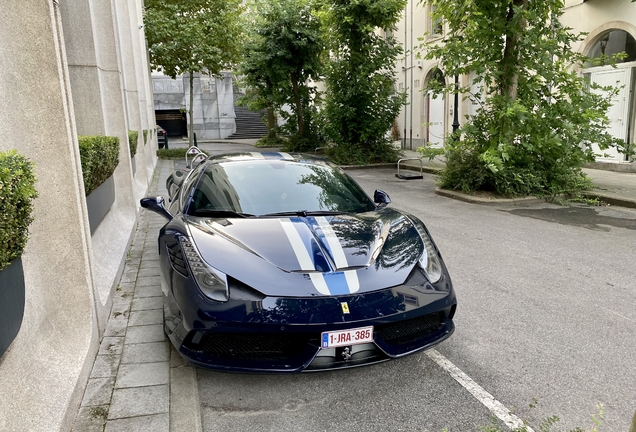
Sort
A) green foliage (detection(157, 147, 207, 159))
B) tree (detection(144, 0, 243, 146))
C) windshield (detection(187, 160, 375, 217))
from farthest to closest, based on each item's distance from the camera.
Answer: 1. green foliage (detection(157, 147, 207, 159))
2. tree (detection(144, 0, 243, 146))
3. windshield (detection(187, 160, 375, 217))

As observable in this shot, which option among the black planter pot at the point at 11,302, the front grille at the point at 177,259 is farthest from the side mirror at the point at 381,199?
the black planter pot at the point at 11,302

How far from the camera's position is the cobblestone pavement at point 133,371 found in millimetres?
2691

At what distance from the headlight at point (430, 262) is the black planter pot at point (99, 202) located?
126 inches

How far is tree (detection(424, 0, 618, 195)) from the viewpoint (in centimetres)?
917

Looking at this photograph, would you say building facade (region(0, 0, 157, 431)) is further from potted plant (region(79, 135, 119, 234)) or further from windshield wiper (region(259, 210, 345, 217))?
windshield wiper (region(259, 210, 345, 217))

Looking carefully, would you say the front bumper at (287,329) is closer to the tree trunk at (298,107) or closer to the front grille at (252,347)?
the front grille at (252,347)

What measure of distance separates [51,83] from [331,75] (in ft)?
48.6

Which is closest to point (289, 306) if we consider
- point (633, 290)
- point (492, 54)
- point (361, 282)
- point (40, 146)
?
point (361, 282)

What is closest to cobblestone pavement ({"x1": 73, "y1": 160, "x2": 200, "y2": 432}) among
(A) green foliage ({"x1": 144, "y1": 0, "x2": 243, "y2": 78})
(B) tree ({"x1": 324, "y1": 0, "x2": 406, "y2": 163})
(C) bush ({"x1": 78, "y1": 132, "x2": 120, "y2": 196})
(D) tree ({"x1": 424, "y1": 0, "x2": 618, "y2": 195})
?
(C) bush ({"x1": 78, "y1": 132, "x2": 120, "y2": 196})

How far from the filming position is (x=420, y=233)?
3.73 metres

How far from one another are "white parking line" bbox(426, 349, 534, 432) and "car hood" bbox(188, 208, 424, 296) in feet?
2.48

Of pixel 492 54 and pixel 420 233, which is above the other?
pixel 492 54

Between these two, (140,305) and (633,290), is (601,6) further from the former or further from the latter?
(140,305)

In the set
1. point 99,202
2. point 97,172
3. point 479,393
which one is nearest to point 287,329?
point 479,393
